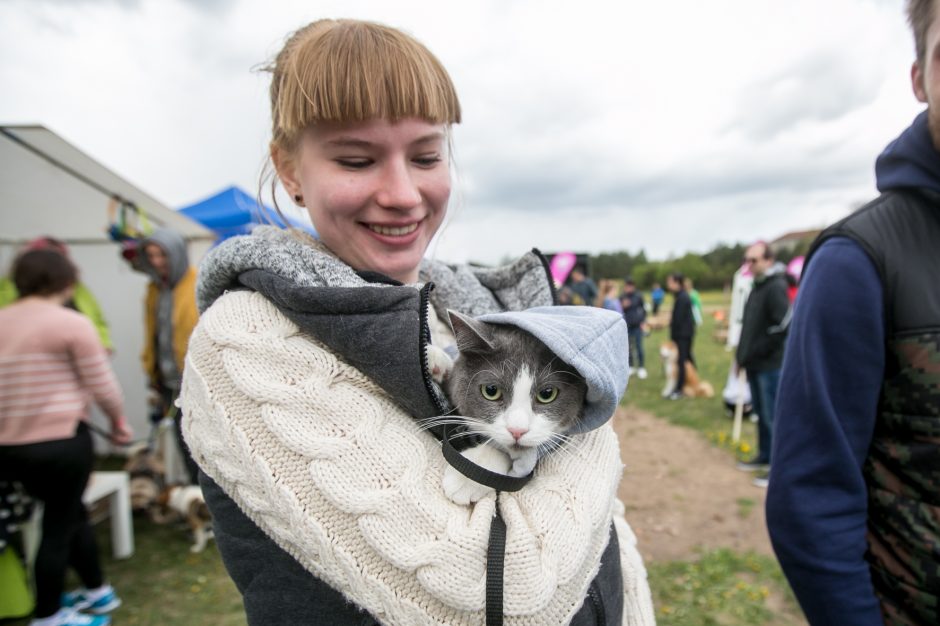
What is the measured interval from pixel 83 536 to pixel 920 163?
16.5 feet

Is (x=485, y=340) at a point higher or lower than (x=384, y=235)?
lower

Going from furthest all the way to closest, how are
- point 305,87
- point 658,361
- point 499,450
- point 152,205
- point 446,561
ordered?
point 658,361 → point 152,205 → point 499,450 → point 305,87 → point 446,561

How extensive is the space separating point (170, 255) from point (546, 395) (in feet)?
14.3

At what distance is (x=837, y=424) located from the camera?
1.22 meters

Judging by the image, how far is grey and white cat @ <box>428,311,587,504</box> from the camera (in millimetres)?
1243

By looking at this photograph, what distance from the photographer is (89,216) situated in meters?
6.24

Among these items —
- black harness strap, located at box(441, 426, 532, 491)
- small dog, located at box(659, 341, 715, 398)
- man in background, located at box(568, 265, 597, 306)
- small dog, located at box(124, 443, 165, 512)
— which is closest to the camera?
black harness strap, located at box(441, 426, 532, 491)

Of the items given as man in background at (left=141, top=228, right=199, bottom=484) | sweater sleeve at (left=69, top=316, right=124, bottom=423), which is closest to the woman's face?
sweater sleeve at (left=69, top=316, right=124, bottom=423)

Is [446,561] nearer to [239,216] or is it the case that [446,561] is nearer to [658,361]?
[239,216]

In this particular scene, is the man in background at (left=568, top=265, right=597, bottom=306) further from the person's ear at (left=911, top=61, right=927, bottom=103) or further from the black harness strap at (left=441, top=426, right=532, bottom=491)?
the black harness strap at (left=441, top=426, right=532, bottom=491)

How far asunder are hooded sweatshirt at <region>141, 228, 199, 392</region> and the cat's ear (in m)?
3.96

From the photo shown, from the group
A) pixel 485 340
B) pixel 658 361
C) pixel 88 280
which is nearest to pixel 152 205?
pixel 88 280

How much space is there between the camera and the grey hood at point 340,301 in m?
0.99

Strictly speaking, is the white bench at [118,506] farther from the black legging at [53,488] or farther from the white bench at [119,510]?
the black legging at [53,488]
